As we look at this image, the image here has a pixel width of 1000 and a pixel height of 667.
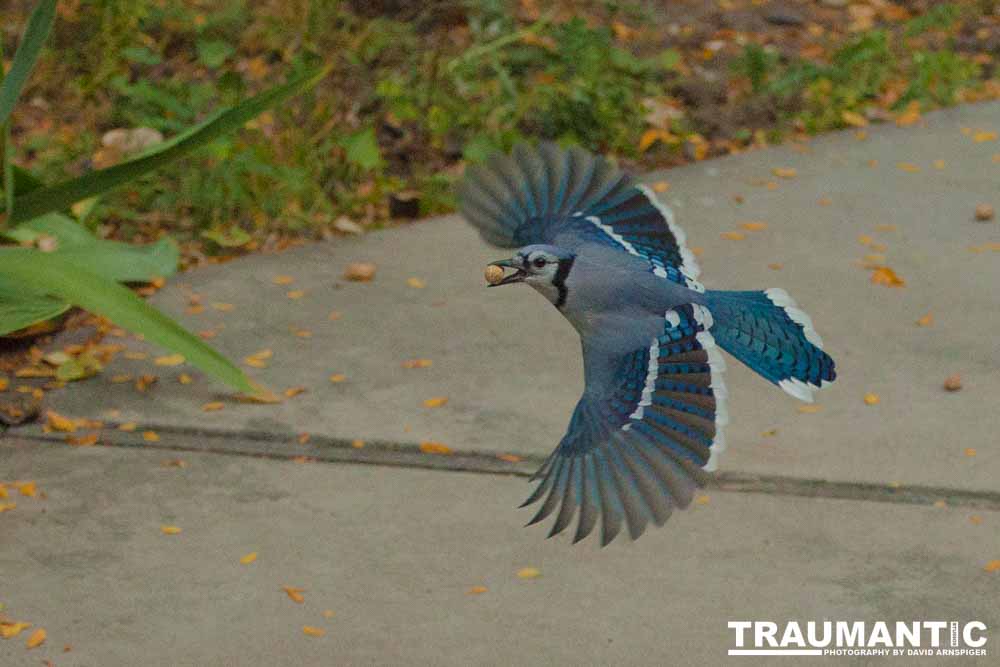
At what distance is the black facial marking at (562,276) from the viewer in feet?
9.11

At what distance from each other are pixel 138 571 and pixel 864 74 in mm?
3979

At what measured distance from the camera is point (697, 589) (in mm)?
3398

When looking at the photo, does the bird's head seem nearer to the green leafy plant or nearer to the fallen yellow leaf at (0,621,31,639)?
the fallen yellow leaf at (0,621,31,639)

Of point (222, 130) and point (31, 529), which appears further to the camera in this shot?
point (222, 130)

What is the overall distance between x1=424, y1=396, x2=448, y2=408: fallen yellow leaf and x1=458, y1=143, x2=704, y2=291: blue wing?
0.96 metres

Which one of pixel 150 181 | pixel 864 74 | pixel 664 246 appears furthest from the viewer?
pixel 864 74

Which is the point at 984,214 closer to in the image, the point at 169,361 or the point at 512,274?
the point at 169,361

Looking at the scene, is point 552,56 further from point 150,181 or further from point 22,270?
point 22,270

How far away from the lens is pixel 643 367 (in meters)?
2.91

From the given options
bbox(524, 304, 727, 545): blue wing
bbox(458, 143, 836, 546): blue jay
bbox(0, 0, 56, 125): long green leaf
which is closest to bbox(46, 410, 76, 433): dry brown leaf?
bbox(0, 0, 56, 125): long green leaf

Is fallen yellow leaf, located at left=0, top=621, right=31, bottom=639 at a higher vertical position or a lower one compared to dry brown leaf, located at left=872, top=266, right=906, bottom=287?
lower

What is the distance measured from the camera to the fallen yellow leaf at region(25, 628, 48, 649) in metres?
3.20

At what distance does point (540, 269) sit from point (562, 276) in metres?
0.07

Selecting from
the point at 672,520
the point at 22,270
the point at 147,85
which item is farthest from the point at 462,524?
the point at 147,85
